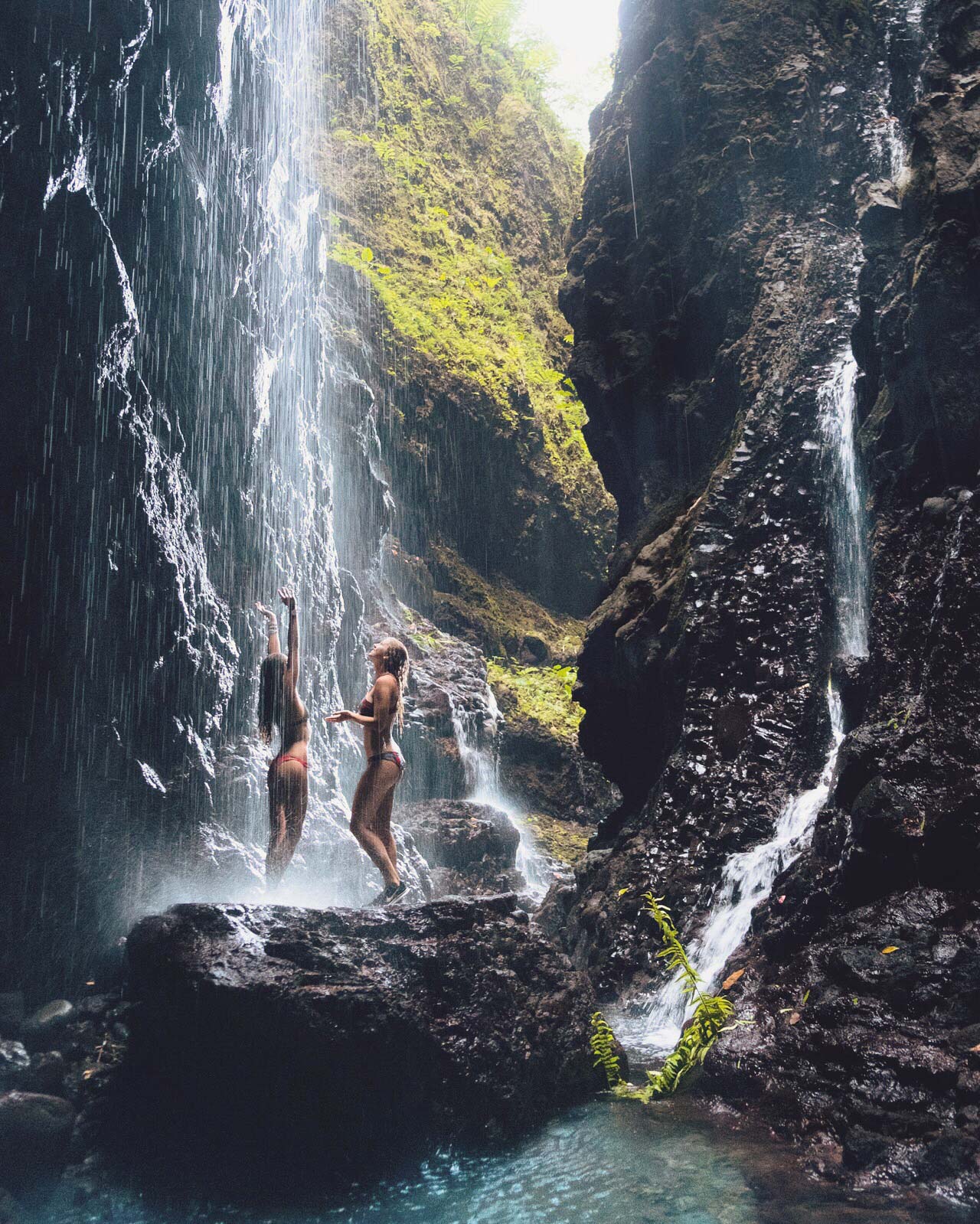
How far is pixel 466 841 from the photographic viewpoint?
43.6 feet

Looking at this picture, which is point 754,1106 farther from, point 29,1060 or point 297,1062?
point 29,1060

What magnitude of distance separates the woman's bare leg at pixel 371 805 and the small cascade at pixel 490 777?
958cm

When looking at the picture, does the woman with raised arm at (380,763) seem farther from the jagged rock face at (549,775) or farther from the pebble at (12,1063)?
the jagged rock face at (549,775)

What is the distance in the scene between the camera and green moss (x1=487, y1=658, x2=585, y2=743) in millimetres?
18625

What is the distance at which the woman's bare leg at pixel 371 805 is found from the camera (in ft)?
19.5

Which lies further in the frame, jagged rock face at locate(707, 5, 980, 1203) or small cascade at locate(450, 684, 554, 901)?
small cascade at locate(450, 684, 554, 901)

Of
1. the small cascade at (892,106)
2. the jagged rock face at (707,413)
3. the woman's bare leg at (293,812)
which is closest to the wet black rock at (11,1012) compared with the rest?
the woman's bare leg at (293,812)

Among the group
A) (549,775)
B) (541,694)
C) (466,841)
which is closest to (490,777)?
(549,775)

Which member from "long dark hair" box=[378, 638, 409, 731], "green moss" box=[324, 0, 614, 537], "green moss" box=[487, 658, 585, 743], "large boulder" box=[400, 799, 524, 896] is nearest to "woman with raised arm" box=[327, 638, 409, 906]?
"long dark hair" box=[378, 638, 409, 731]

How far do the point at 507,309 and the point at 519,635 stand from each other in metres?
9.27

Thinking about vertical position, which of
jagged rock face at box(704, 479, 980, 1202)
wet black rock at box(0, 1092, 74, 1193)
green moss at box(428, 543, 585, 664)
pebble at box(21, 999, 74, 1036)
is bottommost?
pebble at box(21, 999, 74, 1036)

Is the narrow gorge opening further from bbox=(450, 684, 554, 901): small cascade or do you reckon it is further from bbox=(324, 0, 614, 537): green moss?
bbox=(324, 0, 614, 537): green moss

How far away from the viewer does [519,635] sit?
811 inches

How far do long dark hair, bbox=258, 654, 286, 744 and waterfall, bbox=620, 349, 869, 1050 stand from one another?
3.59 meters
